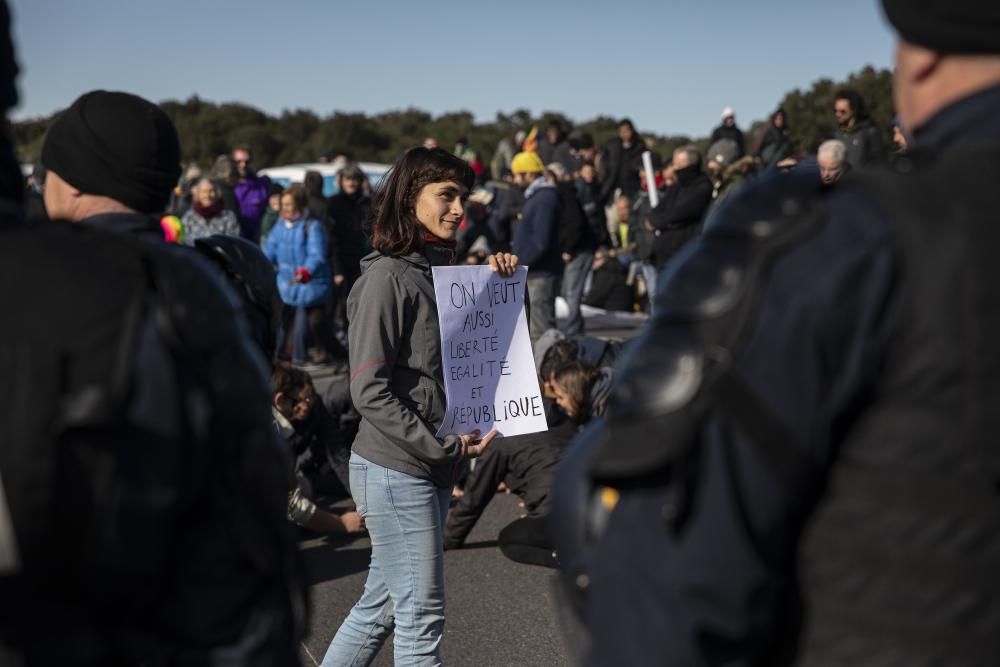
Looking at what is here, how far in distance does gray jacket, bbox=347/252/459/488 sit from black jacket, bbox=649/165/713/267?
22.5ft

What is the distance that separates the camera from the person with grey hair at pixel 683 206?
10.3m

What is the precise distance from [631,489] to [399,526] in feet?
7.05

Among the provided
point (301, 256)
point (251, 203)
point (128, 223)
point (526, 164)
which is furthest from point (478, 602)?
point (526, 164)

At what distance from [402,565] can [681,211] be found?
7.35 metres

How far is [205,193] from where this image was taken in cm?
1096

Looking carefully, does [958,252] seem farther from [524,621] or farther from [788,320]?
[524,621]

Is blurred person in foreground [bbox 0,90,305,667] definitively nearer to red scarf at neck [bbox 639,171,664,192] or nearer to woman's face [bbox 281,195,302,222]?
woman's face [bbox 281,195,302,222]

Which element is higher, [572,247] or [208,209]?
[208,209]

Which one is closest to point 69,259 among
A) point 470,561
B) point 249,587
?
point 249,587

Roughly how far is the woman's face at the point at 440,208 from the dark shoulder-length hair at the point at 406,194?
0.6 inches

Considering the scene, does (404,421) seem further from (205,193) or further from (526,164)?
(526,164)

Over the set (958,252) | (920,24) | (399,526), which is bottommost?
(399,526)

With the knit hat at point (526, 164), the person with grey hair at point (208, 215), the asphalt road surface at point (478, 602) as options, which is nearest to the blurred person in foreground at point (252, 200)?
the person with grey hair at point (208, 215)

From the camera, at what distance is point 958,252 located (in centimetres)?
130
